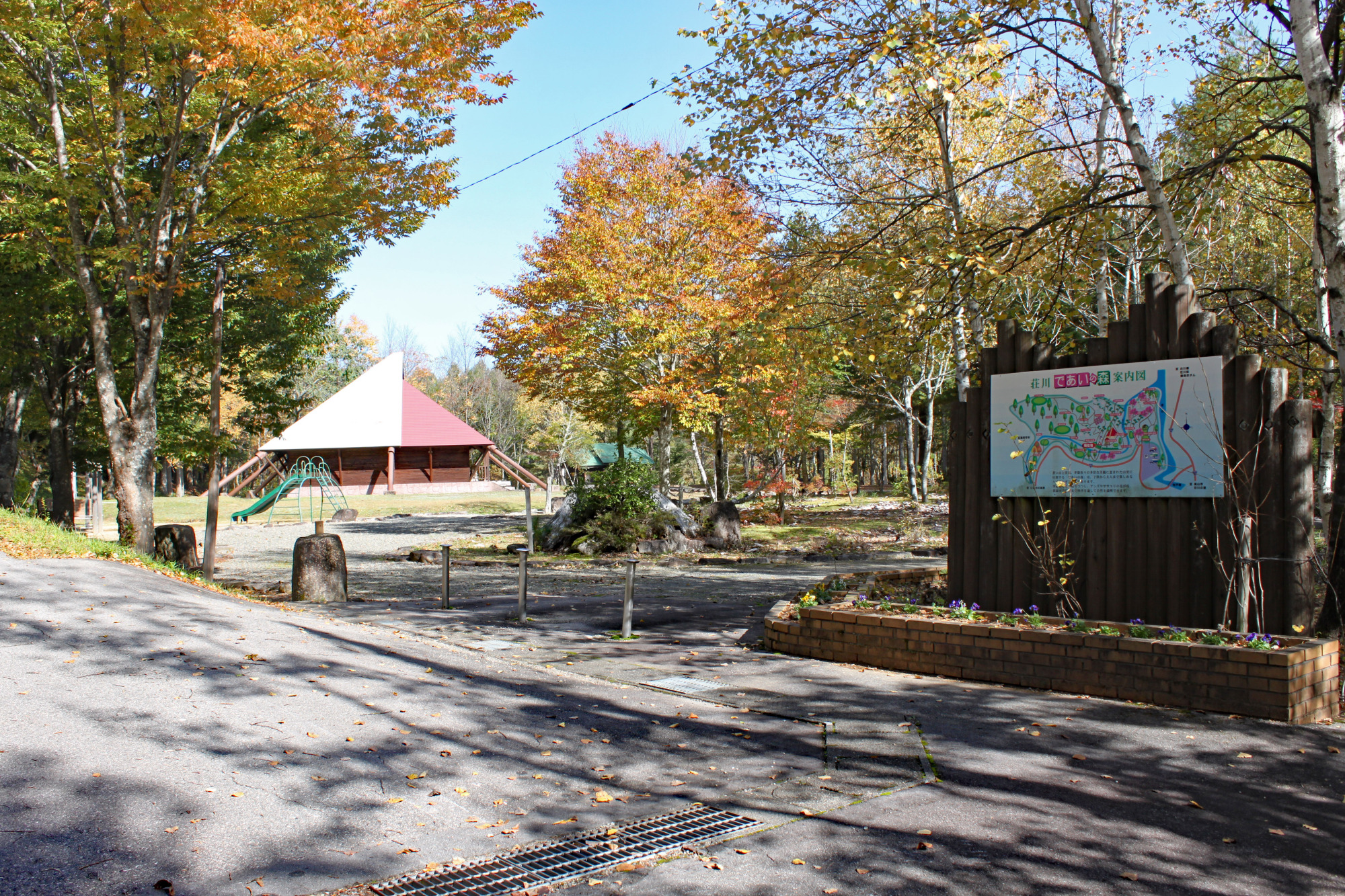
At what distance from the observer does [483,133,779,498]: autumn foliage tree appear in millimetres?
21422

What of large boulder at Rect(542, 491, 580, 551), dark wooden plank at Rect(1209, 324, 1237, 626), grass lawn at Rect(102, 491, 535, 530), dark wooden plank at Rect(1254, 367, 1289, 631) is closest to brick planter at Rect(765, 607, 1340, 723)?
dark wooden plank at Rect(1254, 367, 1289, 631)

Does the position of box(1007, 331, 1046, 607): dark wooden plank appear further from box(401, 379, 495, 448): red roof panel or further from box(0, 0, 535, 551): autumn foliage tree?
box(401, 379, 495, 448): red roof panel

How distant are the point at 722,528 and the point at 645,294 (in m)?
5.63

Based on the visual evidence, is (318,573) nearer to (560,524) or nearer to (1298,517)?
(560,524)

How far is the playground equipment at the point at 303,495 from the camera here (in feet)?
95.5

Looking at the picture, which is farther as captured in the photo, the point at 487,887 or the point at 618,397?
the point at 618,397

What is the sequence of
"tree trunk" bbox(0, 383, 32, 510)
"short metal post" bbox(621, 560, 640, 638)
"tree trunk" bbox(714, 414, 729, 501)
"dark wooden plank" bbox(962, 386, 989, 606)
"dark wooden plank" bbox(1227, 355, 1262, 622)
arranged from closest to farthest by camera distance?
1. "dark wooden plank" bbox(1227, 355, 1262, 622)
2. "dark wooden plank" bbox(962, 386, 989, 606)
3. "short metal post" bbox(621, 560, 640, 638)
4. "tree trunk" bbox(0, 383, 32, 510)
5. "tree trunk" bbox(714, 414, 729, 501)

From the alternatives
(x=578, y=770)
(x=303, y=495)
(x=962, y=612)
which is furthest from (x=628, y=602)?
(x=303, y=495)

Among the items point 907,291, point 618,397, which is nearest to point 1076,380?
point 907,291

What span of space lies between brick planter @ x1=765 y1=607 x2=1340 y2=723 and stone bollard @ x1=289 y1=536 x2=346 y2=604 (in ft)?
22.4

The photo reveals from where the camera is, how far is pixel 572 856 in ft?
12.9

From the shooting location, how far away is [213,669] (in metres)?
6.23

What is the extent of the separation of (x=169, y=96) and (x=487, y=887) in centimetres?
1542

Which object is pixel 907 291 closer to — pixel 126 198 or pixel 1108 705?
pixel 1108 705
